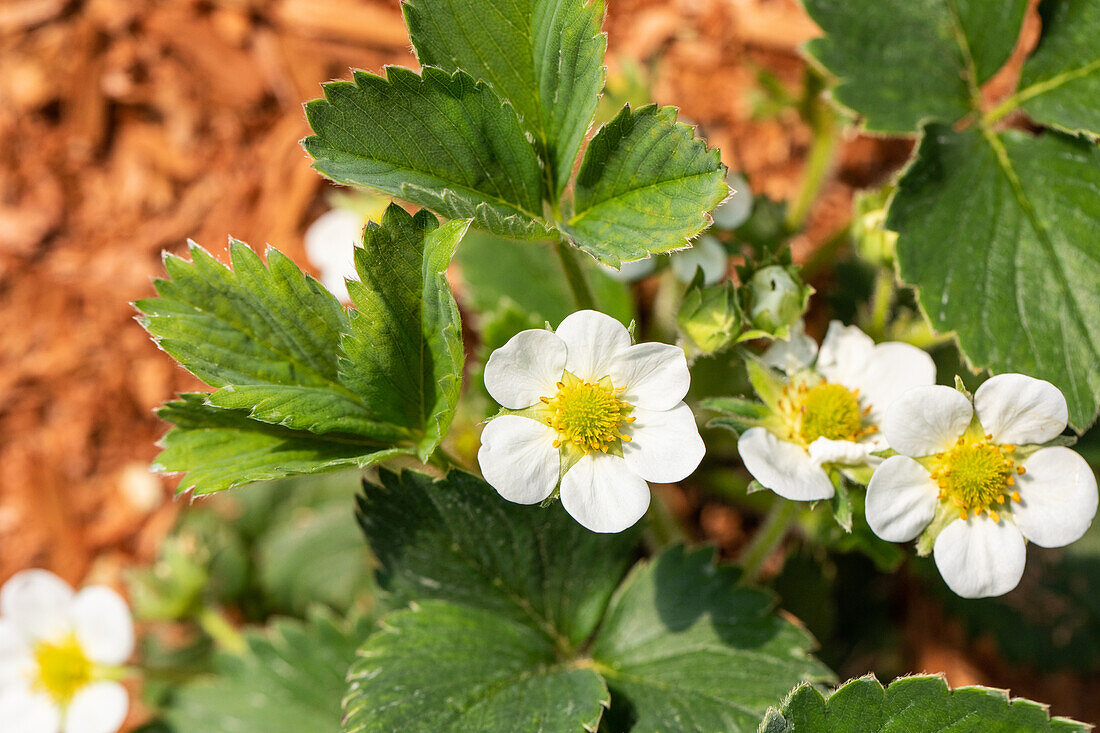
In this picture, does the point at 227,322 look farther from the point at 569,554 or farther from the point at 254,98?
the point at 254,98

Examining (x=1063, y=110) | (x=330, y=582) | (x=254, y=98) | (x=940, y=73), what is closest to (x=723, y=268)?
(x=940, y=73)

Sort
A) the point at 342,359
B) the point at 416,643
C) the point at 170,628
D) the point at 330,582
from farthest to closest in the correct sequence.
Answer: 1. the point at 170,628
2. the point at 330,582
3. the point at 416,643
4. the point at 342,359

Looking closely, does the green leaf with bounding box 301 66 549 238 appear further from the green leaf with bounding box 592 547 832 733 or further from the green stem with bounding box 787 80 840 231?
the green stem with bounding box 787 80 840 231

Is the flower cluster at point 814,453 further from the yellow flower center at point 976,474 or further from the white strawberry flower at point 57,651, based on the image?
the white strawberry flower at point 57,651

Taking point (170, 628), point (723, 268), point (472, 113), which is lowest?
point (170, 628)

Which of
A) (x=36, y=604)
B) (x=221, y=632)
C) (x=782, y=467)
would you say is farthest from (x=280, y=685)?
(x=782, y=467)

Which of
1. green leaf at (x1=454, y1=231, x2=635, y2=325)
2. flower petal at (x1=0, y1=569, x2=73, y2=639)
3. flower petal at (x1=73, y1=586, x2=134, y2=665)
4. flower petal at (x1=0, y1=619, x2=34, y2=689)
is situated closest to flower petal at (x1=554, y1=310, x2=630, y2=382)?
green leaf at (x1=454, y1=231, x2=635, y2=325)
